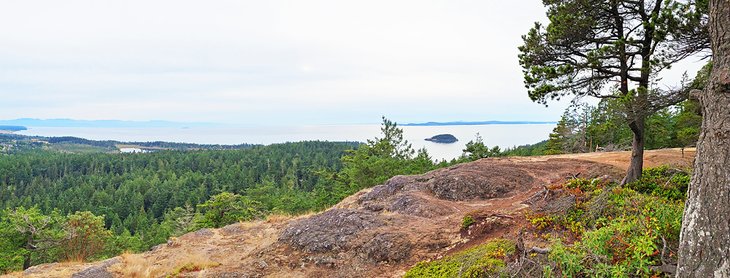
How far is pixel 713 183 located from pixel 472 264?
3026 mm

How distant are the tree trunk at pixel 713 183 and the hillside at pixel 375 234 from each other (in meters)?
2.51

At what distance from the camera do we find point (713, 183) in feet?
11.2

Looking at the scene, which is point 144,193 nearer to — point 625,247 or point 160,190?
point 160,190

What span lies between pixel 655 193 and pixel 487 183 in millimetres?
5221

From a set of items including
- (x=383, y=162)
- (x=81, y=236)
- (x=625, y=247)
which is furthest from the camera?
(x=383, y=162)

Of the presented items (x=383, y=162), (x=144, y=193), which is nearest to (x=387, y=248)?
(x=383, y=162)

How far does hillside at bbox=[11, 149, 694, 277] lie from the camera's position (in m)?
7.82

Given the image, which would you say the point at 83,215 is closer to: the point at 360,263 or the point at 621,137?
the point at 360,263

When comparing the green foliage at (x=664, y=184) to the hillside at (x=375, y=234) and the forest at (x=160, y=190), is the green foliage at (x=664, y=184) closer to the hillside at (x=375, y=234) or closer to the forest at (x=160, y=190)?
the hillside at (x=375, y=234)

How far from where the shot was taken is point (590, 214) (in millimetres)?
6332

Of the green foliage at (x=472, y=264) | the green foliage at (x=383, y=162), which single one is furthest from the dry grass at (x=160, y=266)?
the green foliage at (x=383, y=162)

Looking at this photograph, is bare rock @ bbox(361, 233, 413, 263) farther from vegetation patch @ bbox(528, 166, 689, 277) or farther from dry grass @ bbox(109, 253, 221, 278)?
dry grass @ bbox(109, 253, 221, 278)

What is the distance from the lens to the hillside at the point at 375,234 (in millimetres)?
7815

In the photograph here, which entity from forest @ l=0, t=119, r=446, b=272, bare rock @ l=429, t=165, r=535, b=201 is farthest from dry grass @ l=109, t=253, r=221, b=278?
bare rock @ l=429, t=165, r=535, b=201
